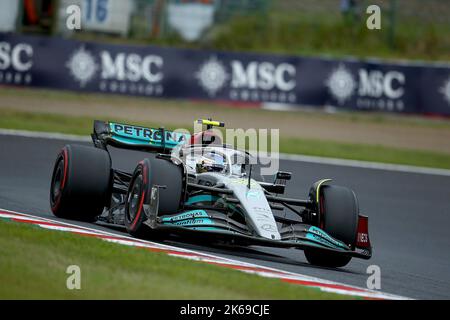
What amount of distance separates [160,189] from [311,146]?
44.9 feet

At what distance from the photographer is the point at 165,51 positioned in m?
26.3

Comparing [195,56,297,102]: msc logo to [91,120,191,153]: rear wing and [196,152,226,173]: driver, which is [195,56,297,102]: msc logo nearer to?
[91,120,191,153]: rear wing

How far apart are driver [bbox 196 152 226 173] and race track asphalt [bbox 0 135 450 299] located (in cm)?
88

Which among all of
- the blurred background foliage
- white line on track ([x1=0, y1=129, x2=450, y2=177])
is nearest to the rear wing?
white line on track ([x1=0, y1=129, x2=450, y2=177])

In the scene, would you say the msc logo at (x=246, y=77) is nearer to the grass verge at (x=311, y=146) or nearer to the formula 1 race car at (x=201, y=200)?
the grass verge at (x=311, y=146)

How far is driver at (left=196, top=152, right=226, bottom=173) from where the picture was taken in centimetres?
1077

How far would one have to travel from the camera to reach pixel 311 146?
23234mm

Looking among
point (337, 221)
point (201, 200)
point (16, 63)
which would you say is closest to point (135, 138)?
point (201, 200)

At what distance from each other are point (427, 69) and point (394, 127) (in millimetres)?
1908

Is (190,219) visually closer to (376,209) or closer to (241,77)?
(376,209)
